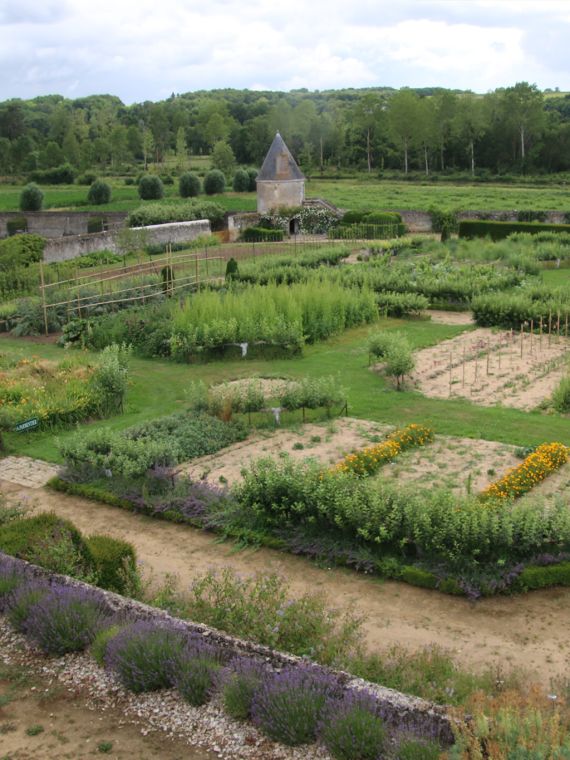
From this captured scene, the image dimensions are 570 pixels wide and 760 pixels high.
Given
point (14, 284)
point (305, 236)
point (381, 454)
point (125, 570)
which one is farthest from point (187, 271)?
point (125, 570)

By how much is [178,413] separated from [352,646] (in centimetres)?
710

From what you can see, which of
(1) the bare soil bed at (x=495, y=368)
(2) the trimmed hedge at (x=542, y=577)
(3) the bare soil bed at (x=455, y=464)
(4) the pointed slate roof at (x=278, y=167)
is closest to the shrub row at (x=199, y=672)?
(2) the trimmed hedge at (x=542, y=577)

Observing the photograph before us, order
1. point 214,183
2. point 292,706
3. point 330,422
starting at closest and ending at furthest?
point 292,706
point 330,422
point 214,183

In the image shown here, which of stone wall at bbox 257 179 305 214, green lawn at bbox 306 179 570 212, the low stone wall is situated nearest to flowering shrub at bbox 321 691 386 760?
the low stone wall

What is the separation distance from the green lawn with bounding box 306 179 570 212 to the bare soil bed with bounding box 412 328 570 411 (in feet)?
81.3

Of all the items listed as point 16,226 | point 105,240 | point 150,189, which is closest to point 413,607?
point 105,240

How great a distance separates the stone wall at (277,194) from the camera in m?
41.7

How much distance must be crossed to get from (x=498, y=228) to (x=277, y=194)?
35.4 ft

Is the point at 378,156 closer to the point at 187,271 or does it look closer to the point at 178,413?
the point at 187,271

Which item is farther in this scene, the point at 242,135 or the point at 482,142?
the point at 242,135

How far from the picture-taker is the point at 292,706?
5.99 metres

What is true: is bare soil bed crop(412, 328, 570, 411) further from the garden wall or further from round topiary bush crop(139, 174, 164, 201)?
round topiary bush crop(139, 174, 164, 201)

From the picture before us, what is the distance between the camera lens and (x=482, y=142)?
66562mm

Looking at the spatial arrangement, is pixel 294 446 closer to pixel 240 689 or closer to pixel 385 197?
pixel 240 689
